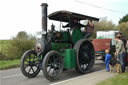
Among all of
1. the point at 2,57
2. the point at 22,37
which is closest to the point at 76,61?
the point at 2,57

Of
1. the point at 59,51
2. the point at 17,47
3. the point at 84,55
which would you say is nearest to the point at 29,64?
the point at 59,51

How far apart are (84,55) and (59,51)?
1.21 m

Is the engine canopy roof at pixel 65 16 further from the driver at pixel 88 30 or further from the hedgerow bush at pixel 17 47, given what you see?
the hedgerow bush at pixel 17 47

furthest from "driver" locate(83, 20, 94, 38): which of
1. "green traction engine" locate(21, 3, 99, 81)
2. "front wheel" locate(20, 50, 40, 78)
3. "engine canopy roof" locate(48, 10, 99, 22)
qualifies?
"front wheel" locate(20, 50, 40, 78)

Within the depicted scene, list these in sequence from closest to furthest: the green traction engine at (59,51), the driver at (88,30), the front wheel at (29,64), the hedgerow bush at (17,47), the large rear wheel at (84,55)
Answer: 1. the green traction engine at (59,51)
2. the front wheel at (29,64)
3. the large rear wheel at (84,55)
4. the driver at (88,30)
5. the hedgerow bush at (17,47)

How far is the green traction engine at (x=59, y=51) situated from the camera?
5992 mm

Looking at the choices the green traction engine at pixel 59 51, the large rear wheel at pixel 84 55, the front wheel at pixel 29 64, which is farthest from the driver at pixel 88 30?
the front wheel at pixel 29 64

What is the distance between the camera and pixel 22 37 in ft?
51.5

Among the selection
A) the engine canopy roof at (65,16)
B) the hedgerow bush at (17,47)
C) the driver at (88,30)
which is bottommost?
the hedgerow bush at (17,47)

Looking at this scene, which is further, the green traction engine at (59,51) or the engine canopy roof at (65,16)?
the engine canopy roof at (65,16)

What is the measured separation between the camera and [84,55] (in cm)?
711

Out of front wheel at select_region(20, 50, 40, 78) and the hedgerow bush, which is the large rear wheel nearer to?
front wheel at select_region(20, 50, 40, 78)

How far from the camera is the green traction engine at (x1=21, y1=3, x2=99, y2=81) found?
5.99 m

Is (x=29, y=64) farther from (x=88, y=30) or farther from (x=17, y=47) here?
(x=17, y=47)
